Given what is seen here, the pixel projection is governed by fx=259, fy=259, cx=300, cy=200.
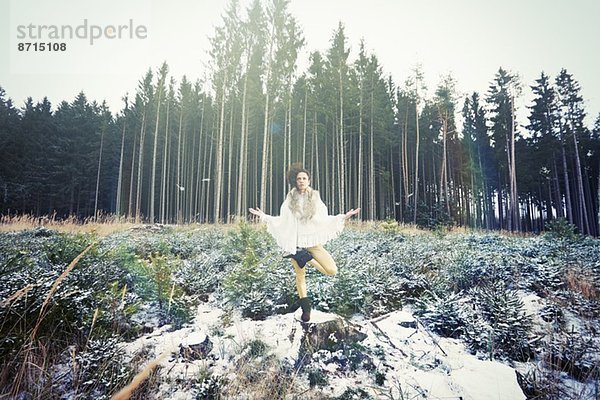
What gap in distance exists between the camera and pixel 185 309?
4.37 m

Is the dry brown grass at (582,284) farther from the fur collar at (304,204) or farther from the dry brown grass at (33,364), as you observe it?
the dry brown grass at (33,364)

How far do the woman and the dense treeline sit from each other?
→ 1438 centimetres

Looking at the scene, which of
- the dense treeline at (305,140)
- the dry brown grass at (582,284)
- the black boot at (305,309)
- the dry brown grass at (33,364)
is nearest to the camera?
the dry brown grass at (33,364)

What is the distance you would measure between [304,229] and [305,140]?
20.6 metres

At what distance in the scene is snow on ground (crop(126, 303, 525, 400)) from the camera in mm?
2988

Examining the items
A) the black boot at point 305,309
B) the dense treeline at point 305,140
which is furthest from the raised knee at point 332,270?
the dense treeline at point 305,140

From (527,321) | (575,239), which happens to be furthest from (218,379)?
(575,239)

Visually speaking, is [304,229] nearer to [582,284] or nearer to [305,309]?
[305,309]

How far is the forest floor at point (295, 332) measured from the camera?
2.94m

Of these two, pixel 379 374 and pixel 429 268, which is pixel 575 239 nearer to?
pixel 429 268

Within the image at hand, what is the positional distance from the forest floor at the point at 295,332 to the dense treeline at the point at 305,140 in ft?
43.6

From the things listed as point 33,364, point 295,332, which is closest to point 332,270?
point 295,332

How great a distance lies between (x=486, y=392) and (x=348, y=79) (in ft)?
69.0

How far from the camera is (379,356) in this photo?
3.53 m
